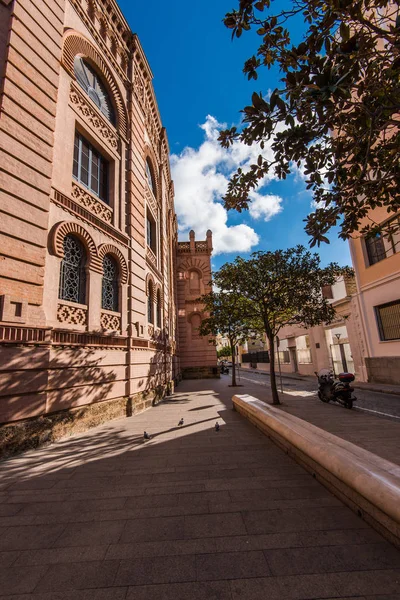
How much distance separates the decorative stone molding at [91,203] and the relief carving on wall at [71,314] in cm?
290

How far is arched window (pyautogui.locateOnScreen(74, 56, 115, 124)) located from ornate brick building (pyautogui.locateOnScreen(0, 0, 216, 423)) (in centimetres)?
5

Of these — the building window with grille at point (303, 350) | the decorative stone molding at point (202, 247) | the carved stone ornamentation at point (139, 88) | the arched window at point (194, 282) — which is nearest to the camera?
the carved stone ornamentation at point (139, 88)

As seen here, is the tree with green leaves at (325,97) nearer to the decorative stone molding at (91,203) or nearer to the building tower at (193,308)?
the decorative stone molding at (91,203)

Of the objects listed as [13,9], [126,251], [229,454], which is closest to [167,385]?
[126,251]

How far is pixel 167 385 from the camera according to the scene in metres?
13.8

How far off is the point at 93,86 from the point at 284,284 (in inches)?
369

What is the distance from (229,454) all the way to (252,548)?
2566 millimetres

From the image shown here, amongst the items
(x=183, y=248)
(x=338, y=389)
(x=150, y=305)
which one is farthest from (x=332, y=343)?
(x=183, y=248)

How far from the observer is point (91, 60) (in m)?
9.43

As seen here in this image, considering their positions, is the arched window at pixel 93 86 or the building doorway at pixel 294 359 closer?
the arched window at pixel 93 86

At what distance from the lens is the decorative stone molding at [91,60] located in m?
8.05

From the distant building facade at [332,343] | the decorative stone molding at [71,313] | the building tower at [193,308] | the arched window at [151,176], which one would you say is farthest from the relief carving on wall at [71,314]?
the building tower at [193,308]

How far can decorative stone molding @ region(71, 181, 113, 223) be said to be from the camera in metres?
7.79

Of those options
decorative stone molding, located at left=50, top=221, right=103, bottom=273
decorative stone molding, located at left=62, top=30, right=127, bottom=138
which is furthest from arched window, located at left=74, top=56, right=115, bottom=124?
decorative stone molding, located at left=50, top=221, right=103, bottom=273
